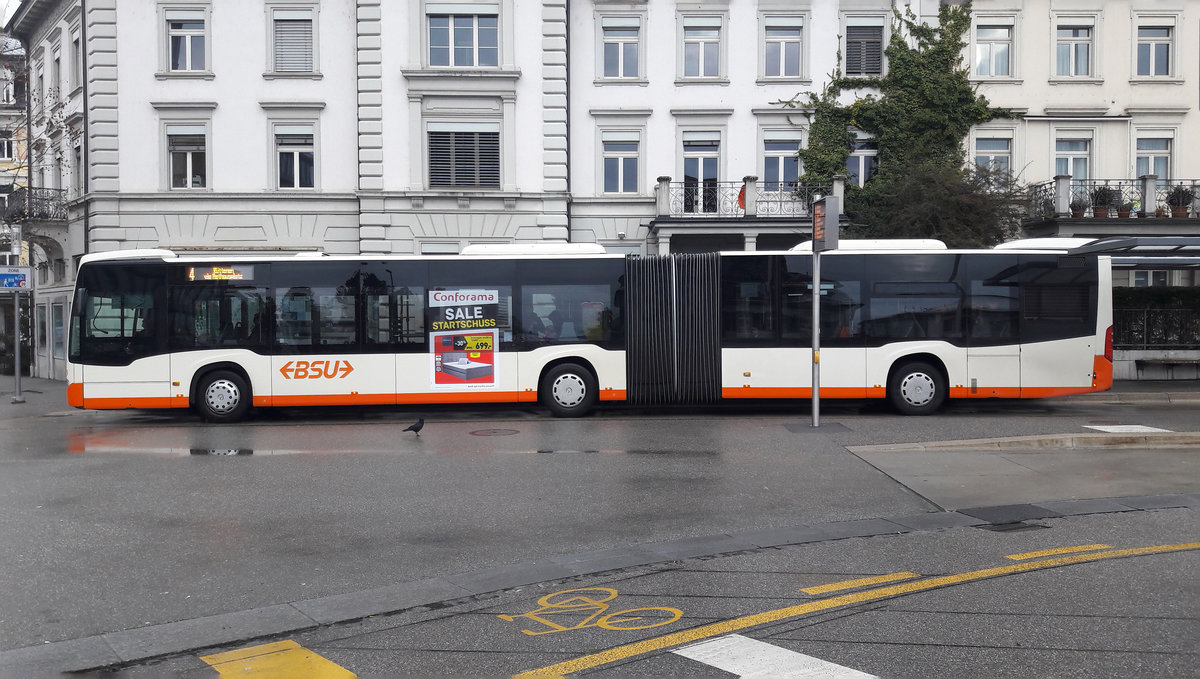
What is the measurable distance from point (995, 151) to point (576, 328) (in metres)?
18.5

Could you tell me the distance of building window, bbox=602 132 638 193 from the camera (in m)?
29.8

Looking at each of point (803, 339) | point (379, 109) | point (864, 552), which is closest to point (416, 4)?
point (379, 109)

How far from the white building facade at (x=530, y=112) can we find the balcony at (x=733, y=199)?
2.6 inches

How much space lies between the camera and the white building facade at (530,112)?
28.6 meters

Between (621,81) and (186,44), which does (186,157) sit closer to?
(186,44)

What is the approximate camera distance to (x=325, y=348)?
17.3m

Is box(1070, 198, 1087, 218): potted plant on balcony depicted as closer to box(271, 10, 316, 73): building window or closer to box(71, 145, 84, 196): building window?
box(271, 10, 316, 73): building window

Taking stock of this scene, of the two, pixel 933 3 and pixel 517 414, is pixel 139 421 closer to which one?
pixel 517 414

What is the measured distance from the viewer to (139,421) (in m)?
18.0

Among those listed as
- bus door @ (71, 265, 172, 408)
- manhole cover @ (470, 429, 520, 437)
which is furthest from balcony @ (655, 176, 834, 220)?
bus door @ (71, 265, 172, 408)

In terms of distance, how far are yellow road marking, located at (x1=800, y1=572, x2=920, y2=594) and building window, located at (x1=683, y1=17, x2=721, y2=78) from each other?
24772 mm

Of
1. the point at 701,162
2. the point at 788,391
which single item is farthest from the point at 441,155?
the point at 788,391

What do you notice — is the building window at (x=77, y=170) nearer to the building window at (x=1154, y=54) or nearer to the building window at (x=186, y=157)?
the building window at (x=186, y=157)

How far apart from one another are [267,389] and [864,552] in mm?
12465
